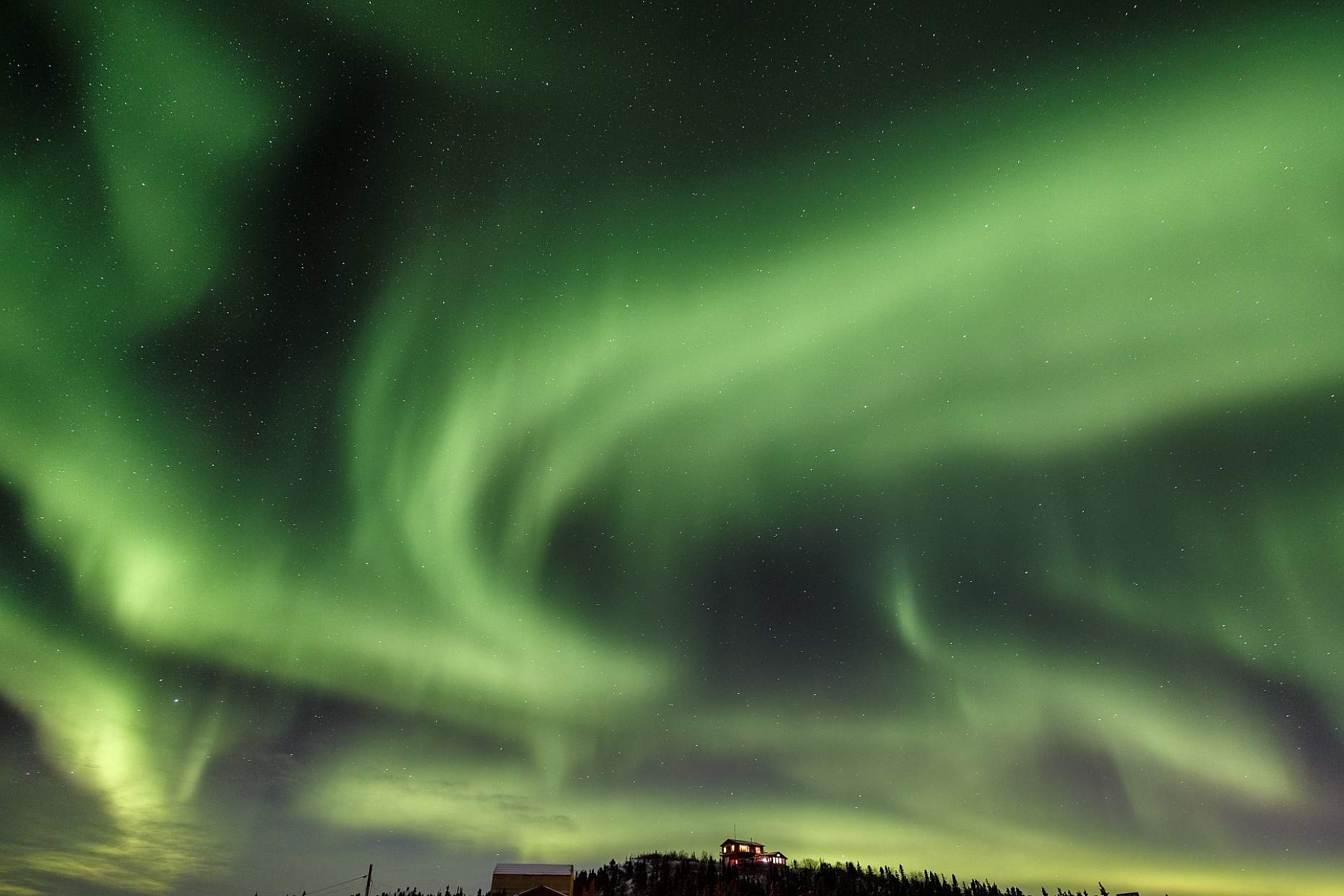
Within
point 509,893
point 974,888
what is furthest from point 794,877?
point 509,893

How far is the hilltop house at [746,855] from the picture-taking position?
367 feet

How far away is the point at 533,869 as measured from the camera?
256 ft

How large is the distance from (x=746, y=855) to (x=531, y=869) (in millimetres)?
47205

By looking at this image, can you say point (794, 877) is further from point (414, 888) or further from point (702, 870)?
point (414, 888)

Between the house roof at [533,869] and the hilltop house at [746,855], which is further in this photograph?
the hilltop house at [746,855]

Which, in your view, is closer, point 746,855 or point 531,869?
point 531,869

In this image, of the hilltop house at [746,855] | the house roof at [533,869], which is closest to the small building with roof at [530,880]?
the house roof at [533,869]

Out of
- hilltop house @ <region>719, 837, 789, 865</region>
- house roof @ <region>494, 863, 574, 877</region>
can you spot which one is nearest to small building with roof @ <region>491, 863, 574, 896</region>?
house roof @ <region>494, 863, 574, 877</region>

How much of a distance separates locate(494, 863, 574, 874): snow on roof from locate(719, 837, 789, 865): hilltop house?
40217mm

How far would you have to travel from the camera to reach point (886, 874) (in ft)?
398

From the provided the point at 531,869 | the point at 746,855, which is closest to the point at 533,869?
the point at 531,869

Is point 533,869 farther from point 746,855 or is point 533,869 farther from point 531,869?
point 746,855

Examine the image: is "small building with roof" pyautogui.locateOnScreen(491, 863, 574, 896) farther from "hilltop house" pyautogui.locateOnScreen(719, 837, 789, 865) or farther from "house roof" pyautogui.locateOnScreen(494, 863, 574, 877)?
"hilltop house" pyautogui.locateOnScreen(719, 837, 789, 865)

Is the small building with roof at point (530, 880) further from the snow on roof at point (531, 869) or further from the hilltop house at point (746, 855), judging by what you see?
the hilltop house at point (746, 855)
